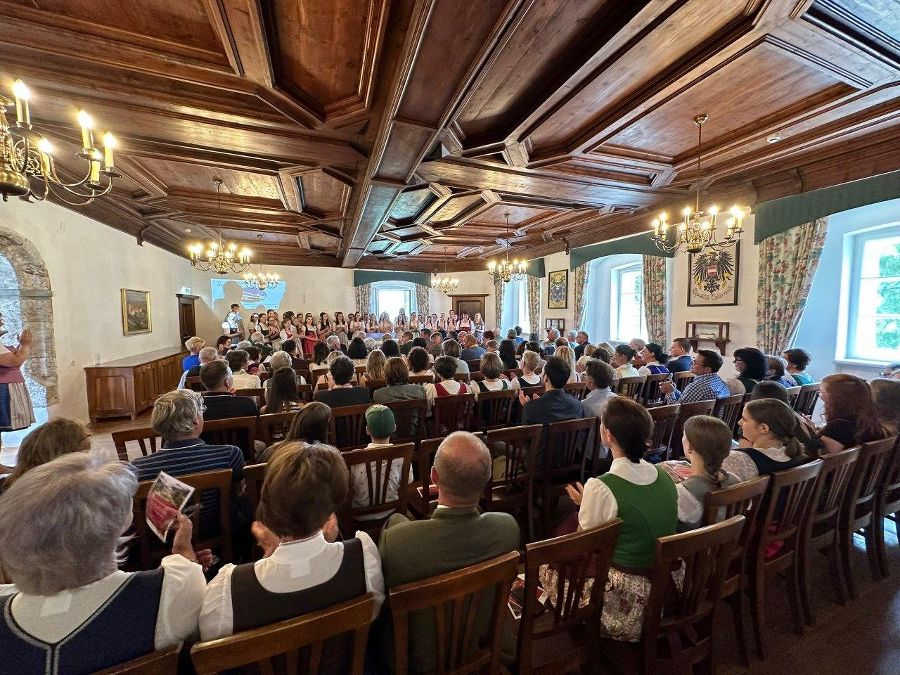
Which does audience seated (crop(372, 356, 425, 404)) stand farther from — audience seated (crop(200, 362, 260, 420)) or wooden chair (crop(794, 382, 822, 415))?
wooden chair (crop(794, 382, 822, 415))

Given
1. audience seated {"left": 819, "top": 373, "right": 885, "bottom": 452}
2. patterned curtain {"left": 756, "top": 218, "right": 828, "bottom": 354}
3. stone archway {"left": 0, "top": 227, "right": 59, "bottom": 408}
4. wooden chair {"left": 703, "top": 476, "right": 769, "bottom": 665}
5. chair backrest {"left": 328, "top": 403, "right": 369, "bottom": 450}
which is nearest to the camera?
wooden chair {"left": 703, "top": 476, "right": 769, "bottom": 665}

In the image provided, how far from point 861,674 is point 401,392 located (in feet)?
9.29

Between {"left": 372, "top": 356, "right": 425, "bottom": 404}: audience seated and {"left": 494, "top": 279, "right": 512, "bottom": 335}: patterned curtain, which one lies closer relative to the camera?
{"left": 372, "top": 356, "right": 425, "bottom": 404}: audience seated

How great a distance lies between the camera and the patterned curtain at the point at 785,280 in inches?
183

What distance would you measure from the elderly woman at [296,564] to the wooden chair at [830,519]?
2.02 m

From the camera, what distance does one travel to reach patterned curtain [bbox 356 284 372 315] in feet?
38.7

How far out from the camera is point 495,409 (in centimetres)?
350

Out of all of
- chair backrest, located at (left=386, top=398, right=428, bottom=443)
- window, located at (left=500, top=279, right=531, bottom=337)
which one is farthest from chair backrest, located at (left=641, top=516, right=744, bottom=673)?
window, located at (left=500, top=279, right=531, bottom=337)

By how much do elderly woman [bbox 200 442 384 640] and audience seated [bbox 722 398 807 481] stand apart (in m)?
1.73

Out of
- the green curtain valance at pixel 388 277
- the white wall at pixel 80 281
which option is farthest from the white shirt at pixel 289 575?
the green curtain valance at pixel 388 277

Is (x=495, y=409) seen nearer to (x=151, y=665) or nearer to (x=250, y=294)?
(x=151, y=665)

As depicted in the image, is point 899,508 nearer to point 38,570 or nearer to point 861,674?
point 861,674

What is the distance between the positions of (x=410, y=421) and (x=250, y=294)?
31.0 ft

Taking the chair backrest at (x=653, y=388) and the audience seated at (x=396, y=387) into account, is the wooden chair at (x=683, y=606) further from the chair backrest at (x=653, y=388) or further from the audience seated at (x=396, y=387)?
the chair backrest at (x=653, y=388)
